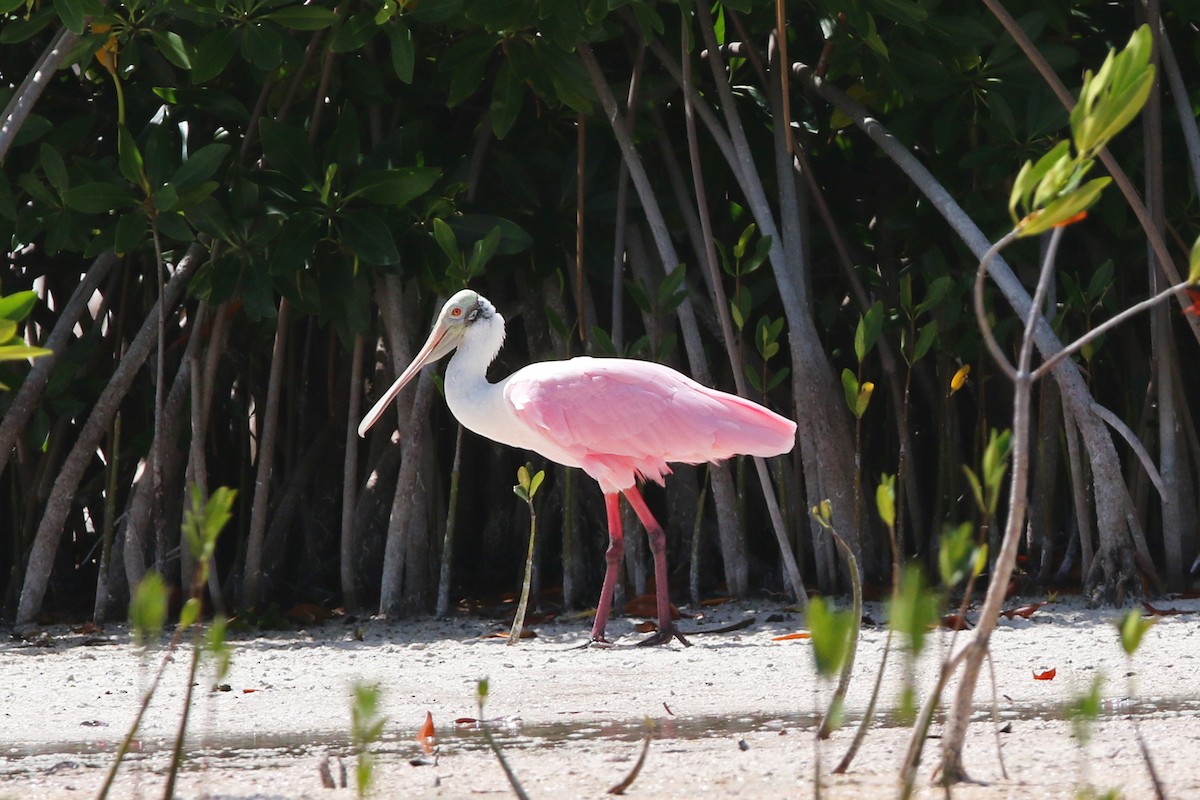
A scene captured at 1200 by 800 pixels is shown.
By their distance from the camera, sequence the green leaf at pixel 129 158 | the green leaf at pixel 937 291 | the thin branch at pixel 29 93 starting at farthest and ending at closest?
the green leaf at pixel 937 291 < the green leaf at pixel 129 158 < the thin branch at pixel 29 93

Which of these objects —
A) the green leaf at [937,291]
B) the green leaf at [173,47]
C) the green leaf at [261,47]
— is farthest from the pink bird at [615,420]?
the green leaf at [173,47]

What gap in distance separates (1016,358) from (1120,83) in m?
4.82

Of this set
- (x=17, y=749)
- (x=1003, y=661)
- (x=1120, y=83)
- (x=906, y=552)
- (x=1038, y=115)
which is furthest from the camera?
(x=906, y=552)

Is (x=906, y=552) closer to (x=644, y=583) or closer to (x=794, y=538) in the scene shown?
(x=794, y=538)

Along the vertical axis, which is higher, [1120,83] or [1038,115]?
[1038,115]

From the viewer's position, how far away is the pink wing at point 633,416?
5.52 metres

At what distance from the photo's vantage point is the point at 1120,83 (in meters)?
2.22

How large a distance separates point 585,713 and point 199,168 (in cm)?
258

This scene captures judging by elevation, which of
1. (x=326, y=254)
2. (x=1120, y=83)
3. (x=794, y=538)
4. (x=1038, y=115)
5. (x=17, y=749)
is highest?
(x=1038, y=115)

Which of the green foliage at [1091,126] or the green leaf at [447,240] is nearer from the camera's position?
the green foliage at [1091,126]

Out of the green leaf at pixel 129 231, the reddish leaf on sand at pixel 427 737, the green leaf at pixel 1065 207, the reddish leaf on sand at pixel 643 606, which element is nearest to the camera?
the green leaf at pixel 1065 207

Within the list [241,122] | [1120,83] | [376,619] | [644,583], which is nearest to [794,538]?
[644,583]

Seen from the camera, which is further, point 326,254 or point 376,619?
point 376,619

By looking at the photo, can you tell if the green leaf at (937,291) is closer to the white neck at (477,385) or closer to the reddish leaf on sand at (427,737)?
the white neck at (477,385)
